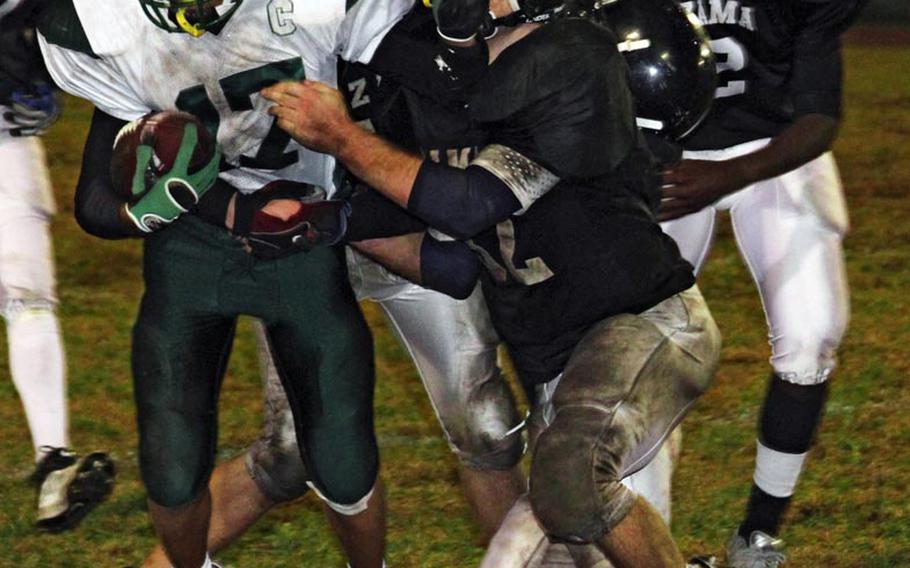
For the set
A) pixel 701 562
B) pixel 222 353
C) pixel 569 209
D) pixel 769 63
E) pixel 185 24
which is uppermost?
pixel 185 24

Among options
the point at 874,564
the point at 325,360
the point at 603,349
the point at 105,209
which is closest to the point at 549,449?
the point at 603,349

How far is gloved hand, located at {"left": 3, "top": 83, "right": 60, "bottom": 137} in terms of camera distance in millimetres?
4582

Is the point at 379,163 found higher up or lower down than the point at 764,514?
higher up

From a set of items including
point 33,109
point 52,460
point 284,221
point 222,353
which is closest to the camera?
point 284,221

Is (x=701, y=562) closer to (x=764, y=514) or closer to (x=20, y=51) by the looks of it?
(x=764, y=514)

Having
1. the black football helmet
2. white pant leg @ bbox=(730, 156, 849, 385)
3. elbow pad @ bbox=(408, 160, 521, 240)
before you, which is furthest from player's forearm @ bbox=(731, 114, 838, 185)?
elbow pad @ bbox=(408, 160, 521, 240)

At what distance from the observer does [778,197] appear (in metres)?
4.53

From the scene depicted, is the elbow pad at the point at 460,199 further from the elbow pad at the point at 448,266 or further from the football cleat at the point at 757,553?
the football cleat at the point at 757,553

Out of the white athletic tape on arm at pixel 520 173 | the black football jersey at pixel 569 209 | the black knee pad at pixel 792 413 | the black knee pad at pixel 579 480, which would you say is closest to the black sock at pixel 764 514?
the black knee pad at pixel 792 413

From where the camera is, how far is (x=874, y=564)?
454 centimetres

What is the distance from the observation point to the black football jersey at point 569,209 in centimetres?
350

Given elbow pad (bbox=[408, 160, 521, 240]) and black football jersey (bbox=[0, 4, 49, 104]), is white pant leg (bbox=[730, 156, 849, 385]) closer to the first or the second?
elbow pad (bbox=[408, 160, 521, 240])

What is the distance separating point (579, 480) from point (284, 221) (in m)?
0.84

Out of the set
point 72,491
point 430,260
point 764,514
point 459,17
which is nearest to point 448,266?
point 430,260
